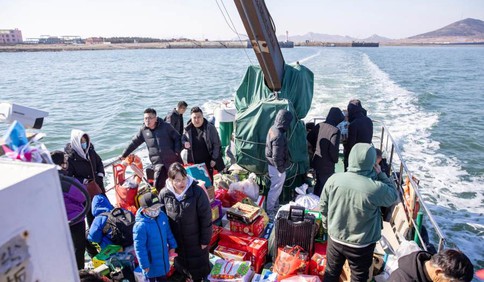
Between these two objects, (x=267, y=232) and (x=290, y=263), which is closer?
(x=290, y=263)

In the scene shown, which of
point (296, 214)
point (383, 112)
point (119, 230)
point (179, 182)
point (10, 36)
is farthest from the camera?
point (10, 36)

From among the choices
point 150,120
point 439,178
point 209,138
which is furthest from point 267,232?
point 439,178

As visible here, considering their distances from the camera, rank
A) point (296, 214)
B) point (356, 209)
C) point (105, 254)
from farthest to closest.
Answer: point (296, 214) → point (105, 254) → point (356, 209)

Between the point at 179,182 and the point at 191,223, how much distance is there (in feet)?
1.40

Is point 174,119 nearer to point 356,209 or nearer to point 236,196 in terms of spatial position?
point 236,196

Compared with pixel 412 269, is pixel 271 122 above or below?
above

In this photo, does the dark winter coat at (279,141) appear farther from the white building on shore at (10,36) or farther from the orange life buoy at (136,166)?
the white building on shore at (10,36)

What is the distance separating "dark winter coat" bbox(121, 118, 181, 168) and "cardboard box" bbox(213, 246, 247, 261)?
1.62 m

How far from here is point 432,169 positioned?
9695mm

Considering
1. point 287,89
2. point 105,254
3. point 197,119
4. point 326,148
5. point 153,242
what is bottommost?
point 105,254

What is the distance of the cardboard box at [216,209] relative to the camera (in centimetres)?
454

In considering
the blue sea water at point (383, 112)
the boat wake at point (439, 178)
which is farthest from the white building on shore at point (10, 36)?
the boat wake at point (439, 178)

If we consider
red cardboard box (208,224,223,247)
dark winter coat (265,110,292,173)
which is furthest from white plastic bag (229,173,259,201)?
red cardboard box (208,224,223,247)

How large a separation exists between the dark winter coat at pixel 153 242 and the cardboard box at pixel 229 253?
2.85 ft
